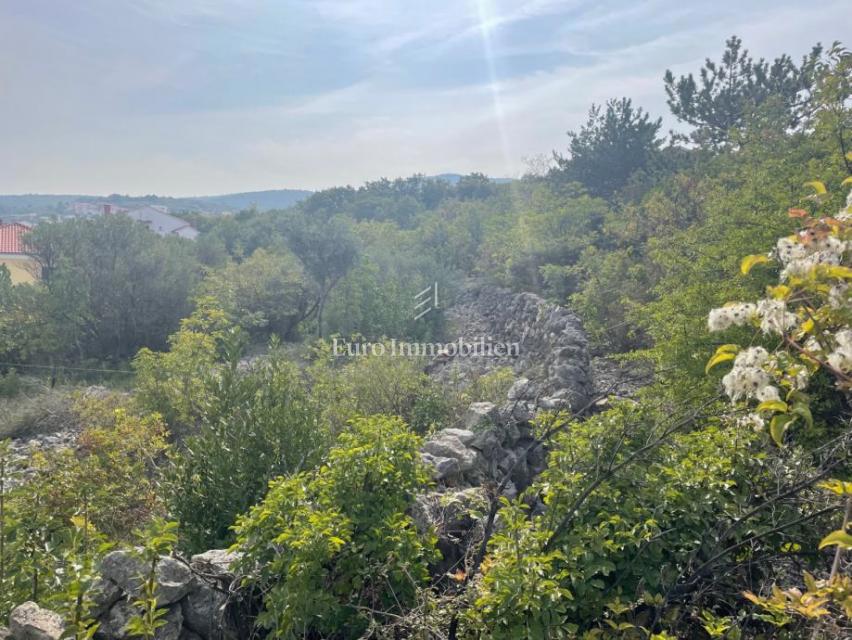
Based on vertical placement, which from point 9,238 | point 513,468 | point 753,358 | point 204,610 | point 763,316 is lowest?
point 204,610

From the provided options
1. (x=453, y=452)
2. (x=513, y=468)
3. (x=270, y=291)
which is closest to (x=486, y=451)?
(x=453, y=452)

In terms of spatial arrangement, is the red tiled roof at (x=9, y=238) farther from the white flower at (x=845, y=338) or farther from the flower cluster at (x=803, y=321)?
the white flower at (x=845, y=338)

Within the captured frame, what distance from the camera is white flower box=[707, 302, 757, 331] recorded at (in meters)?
1.63

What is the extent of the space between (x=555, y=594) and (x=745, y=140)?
45.5ft

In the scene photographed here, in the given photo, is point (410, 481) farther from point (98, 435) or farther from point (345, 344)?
point (345, 344)

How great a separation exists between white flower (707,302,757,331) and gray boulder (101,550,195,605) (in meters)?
2.48

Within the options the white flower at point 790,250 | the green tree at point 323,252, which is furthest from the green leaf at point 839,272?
the green tree at point 323,252

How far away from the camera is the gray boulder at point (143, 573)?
2.48 m

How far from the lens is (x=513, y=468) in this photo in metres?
2.59

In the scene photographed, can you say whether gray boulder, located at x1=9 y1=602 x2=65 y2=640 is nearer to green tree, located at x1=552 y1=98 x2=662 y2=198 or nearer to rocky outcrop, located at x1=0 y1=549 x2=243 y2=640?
rocky outcrop, located at x1=0 y1=549 x2=243 y2=640

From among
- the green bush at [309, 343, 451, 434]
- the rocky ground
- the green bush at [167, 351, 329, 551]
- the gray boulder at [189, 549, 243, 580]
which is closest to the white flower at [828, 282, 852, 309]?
the rocky ground

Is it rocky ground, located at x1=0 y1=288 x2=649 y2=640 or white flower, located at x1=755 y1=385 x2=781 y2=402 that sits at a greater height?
white flower, located at x1=755 y1=385 x2=781 y2=402

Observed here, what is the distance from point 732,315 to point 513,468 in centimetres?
128

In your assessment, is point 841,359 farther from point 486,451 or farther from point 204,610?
point 486,451
